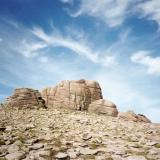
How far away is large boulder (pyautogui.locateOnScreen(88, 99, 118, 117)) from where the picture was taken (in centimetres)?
4359

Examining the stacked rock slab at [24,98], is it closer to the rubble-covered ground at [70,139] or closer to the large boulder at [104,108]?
the rubble-covered ground at [70,139]

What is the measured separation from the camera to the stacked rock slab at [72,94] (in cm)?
4525

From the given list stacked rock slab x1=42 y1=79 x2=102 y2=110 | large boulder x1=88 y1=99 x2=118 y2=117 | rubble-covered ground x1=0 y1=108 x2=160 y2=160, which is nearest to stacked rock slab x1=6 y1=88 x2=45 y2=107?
stacked rock slab x1=42 y1=79 x2=102 y2=110

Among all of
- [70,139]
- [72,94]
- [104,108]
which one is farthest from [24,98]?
[70,139]

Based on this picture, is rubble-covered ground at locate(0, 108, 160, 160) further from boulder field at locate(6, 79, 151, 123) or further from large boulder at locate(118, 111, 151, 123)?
large boulder at locate(118, 111, 151, 123)


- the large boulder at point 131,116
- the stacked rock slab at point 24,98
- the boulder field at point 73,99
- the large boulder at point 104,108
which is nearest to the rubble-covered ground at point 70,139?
the stacked rock slab at point 24,98

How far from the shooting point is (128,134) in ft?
96.6

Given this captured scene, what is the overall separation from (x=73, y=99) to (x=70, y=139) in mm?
19225

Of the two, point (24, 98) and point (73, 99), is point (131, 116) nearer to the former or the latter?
point (73, 99)

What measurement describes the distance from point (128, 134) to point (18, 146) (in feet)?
35.1

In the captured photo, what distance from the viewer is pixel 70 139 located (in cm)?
2614

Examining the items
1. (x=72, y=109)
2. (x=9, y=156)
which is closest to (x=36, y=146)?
(x=9, y=156)

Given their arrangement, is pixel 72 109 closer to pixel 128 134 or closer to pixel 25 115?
pixel 25 115

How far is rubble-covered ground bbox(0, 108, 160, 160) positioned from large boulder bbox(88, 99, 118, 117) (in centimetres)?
821
